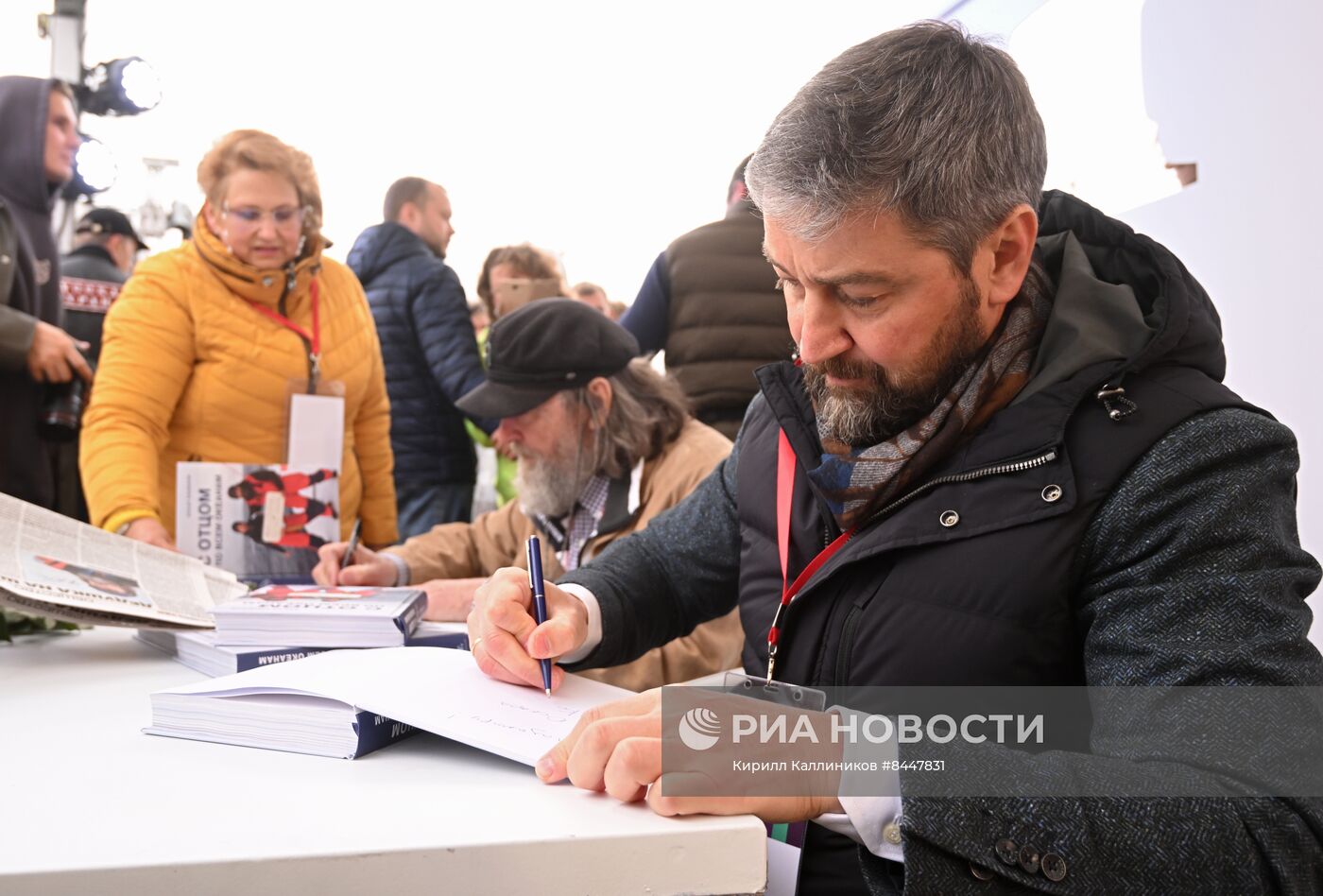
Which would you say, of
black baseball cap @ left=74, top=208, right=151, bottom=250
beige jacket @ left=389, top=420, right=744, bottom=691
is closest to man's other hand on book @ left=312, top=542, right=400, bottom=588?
beige jacket @ left=389, top=420, right=744, bottom=691

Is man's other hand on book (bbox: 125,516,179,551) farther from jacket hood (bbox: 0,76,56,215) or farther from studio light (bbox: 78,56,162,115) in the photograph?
studio light (bbox: 78,56,162,115)

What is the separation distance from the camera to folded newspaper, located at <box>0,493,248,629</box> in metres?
1.47

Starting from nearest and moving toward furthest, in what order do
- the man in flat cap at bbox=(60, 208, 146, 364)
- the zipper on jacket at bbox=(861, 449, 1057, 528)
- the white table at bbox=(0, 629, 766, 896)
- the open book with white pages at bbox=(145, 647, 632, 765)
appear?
1. the white table at bbox=(0, 629, 766, 896)
2. the open book with white pages at bbox=(145, 647, 632, 765)
3. the zipper on jacket at bbox=(861, 449, 1057, 528)
4. the man in flat cap at bbox=(60, 208, 146, 364)

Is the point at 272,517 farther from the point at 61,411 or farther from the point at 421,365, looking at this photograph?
the point at 421,365

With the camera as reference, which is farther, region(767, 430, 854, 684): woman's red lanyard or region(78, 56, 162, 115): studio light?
region(78, 56, 162, 115): studio light

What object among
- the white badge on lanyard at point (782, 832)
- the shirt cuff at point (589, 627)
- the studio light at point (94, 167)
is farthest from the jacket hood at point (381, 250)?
the white badge on lanyard at point (782, 832)

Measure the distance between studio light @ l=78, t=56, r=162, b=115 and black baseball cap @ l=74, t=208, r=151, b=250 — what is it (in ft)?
1.68

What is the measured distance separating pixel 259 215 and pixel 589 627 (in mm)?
1790

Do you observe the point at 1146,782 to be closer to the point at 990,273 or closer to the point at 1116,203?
the point at 990,273

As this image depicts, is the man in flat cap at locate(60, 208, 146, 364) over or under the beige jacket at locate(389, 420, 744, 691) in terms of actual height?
over

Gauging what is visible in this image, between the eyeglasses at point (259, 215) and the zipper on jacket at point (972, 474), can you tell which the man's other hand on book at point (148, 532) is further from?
the zipper on jacket at point (972, 474)

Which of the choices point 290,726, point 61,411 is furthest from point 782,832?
point 61,411

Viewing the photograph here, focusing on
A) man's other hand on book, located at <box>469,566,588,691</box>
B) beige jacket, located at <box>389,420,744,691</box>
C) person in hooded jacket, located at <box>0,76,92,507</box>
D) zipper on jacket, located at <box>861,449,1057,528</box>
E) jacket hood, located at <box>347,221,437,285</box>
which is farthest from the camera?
jacket hood, located at <box>347,221,437,285</box>

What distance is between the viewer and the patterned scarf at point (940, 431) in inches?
48.6
